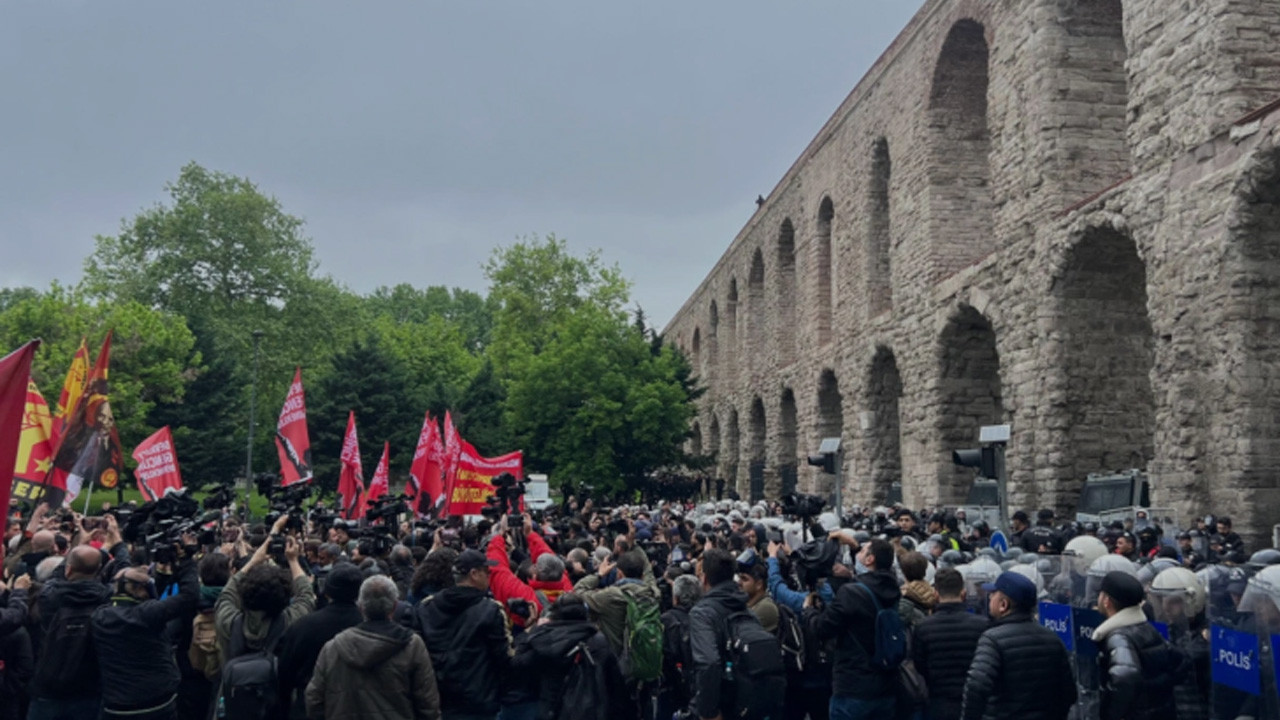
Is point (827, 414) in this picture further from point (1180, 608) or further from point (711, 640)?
point (711, 640)

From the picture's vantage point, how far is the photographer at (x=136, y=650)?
218 inches

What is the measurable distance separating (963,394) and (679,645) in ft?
53.4

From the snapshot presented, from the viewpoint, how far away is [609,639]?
20.7 ft

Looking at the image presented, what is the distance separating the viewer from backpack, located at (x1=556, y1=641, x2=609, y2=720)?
231 inches

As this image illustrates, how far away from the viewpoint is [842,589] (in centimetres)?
595

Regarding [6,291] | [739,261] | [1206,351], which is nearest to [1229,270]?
[1206,351]

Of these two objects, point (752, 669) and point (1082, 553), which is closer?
point (752, 669)

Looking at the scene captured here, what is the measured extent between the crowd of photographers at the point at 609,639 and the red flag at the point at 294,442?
817cm

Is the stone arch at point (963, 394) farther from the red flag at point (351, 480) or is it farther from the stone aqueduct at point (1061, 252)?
the red flag at point (351, 480)

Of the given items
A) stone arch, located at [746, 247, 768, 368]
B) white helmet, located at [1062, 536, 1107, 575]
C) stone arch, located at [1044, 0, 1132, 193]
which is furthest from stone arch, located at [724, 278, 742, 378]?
white helmet, located at [1062, 536, 1107, 575]

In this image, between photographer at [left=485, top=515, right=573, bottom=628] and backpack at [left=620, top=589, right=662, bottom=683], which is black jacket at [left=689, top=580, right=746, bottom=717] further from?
photographer at [left=485, top=515, right=573, bottom=628]

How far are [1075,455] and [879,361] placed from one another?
29.6 ft

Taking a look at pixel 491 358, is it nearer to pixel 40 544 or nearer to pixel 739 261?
pixel 739 261

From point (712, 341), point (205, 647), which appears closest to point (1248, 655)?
point (205, 647)
